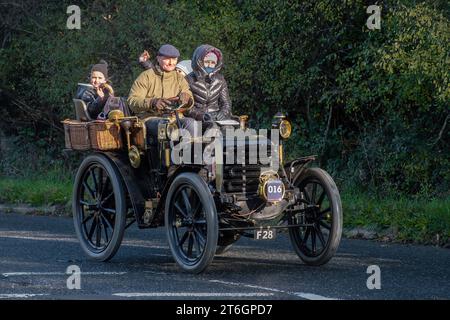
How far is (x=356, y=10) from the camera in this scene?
17844 millimetres

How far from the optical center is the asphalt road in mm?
9641

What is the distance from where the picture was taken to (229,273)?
11.0 m

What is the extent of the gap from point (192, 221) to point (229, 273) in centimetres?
58

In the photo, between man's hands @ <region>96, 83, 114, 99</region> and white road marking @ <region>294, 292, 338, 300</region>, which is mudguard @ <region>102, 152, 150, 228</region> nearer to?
man's hands @ <region>96, 83, 114, 99</region>

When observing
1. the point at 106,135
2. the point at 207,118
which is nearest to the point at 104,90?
the point at 106,135

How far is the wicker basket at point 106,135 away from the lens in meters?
12.1

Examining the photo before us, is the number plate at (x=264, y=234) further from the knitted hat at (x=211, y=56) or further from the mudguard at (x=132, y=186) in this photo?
the knitted hat at (x=211, y=56)

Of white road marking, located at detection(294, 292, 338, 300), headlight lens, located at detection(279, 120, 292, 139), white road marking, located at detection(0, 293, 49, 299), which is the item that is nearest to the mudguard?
headlight lens, located at detection(279, 120, 292, 139)

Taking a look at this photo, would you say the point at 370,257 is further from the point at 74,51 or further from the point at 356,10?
the point at 74,51

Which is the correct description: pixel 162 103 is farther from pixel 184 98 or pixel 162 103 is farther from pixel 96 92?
pixel 96 92

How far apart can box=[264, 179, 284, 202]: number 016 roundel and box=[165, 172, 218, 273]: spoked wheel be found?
57 centimetres

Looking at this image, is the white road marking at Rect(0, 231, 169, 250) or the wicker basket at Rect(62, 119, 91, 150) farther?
the white road marking at Rect(0, 231, 169, 250)

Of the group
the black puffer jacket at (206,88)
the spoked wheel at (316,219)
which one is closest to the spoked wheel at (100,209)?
the black puffer jacket at (206,88)

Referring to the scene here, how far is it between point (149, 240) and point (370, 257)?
3.08m
